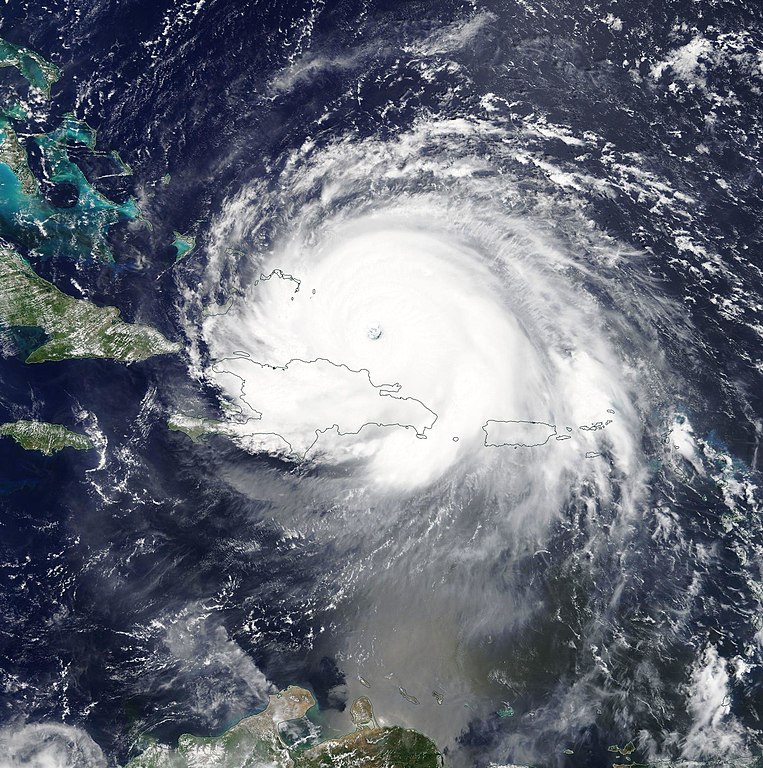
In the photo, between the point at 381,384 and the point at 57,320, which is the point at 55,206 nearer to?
the point at 57,320

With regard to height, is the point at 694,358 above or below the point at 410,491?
above

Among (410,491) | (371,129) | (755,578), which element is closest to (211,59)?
(371,129)

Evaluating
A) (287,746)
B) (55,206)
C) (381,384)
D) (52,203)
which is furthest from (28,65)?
(287,746)

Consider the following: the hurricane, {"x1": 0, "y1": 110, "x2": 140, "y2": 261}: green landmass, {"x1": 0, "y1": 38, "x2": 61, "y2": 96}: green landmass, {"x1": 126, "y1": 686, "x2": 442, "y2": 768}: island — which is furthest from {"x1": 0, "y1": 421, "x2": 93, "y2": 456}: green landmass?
{"x1": 0, "y1": 38, "x2": 61, "y2": 96}: green landmass

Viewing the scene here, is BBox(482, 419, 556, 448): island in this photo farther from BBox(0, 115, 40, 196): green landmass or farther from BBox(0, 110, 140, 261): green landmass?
BBox(0, 115, 40, 196): green landmass

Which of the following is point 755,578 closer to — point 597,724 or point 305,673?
point 597,724

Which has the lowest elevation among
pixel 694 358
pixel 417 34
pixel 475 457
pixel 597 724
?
pixel 597 724
